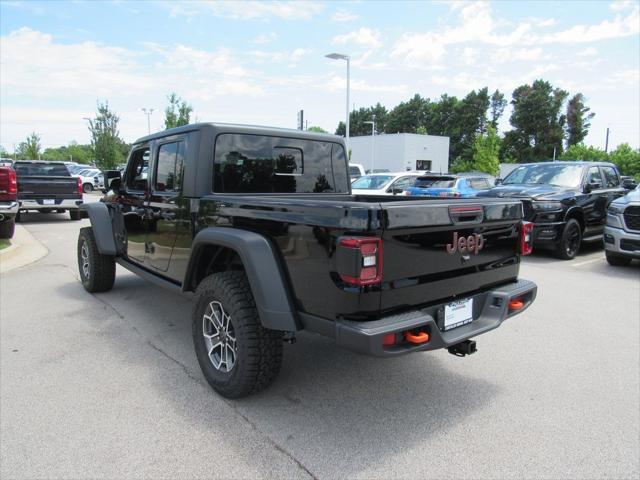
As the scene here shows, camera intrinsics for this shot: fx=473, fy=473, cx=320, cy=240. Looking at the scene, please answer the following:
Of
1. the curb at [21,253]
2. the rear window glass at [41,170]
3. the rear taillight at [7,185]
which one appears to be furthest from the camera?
the rear window glass at [41,170]

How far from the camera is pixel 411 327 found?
253 centimetres

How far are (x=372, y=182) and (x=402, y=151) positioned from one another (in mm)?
44169

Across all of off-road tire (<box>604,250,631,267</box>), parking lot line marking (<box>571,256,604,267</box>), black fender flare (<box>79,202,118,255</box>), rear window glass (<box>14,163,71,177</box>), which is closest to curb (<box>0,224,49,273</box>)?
black fender flare (<box>79,202,118,255</box>)

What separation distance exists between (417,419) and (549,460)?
77cm

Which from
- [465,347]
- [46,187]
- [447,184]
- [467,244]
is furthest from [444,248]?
[46,187]

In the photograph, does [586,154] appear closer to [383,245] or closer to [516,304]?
[516,304]

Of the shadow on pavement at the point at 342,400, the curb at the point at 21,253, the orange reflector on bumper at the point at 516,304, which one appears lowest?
the shadow on pavement at the point at 342,400

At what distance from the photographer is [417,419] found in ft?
9.91

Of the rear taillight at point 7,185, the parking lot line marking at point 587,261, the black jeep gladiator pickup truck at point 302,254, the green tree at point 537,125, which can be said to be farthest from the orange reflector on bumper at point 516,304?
the green tree at point 537,125

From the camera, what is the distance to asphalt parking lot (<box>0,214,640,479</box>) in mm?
2557

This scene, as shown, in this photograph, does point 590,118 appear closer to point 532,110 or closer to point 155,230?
point 532,110

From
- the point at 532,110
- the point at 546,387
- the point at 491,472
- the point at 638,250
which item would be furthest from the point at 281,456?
the point at 532,110

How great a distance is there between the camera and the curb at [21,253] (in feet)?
25.4

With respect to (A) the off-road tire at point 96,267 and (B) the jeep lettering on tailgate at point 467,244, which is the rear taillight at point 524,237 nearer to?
(B) the jeep lettering on tailgate at point 467,244
